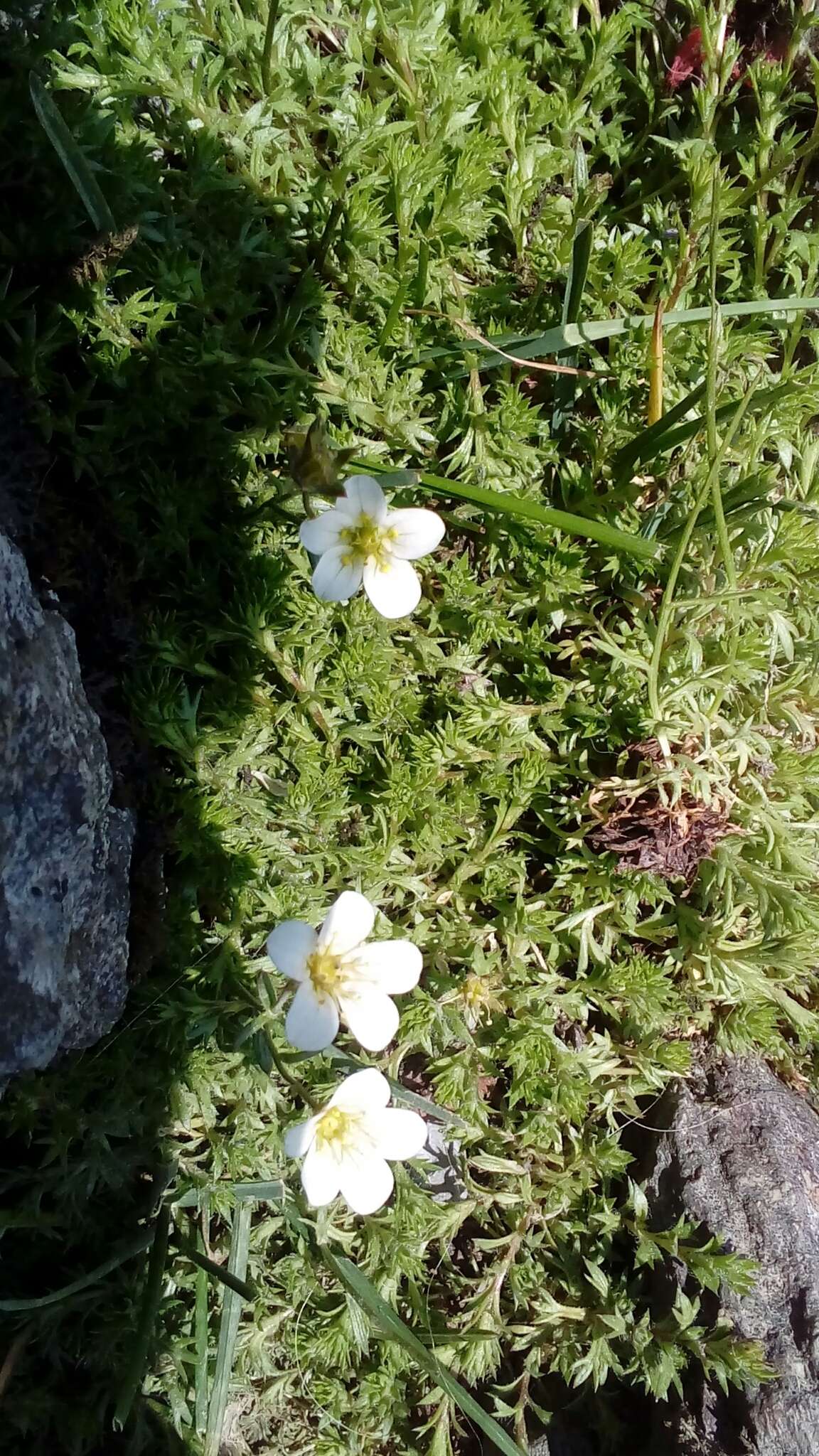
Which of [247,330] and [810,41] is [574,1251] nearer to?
[247,330]

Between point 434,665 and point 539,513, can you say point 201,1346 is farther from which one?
point 539,513

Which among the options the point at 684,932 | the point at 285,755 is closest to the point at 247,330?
the point at 285,755

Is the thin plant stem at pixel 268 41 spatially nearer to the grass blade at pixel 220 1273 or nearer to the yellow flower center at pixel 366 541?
the yellow flower center at pixel 366 541

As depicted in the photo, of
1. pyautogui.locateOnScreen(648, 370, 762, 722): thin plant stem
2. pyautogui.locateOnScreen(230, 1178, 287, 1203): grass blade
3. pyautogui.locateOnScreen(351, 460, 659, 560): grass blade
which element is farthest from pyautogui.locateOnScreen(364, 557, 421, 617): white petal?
pyautogui.locateOnScreen(230, 1178, 287, 1203): grass blade

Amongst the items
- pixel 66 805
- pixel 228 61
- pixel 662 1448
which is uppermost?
pixel 228 61

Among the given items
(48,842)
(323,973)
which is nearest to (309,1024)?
(323,973)

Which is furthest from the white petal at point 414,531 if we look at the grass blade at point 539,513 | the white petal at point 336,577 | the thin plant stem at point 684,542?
the thin plant stem at point 684,542
